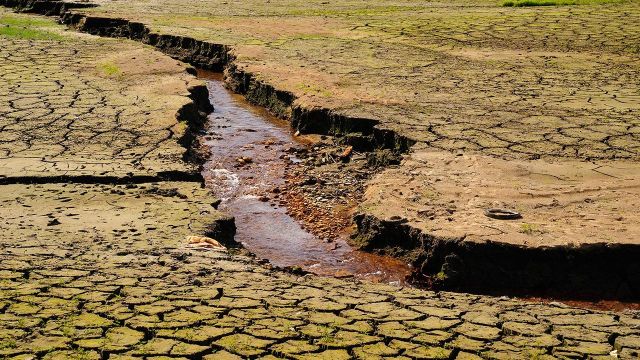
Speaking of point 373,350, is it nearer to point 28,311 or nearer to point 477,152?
point 28,311

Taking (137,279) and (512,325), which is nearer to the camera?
(512,325)

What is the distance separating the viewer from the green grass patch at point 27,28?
40.9 feet

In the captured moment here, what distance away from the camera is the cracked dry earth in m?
4.05

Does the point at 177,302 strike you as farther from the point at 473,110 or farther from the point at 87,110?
the point at 473,110

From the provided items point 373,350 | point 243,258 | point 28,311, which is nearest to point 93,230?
point 243,258

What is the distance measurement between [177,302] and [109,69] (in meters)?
6.20

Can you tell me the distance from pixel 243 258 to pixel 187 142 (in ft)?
8.40

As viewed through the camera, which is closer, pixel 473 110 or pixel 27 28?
pixel 473 110

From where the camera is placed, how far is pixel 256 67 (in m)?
10.5

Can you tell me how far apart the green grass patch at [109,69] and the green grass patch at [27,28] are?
6.70 feet

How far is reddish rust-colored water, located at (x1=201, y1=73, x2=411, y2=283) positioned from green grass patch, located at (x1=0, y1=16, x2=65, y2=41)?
315 cm

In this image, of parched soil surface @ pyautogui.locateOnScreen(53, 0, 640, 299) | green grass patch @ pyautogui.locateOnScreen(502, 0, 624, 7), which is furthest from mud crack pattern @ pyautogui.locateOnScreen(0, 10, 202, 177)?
green grass patch @ pyautogui.locateOnScreen(502, 0, 624, 7)

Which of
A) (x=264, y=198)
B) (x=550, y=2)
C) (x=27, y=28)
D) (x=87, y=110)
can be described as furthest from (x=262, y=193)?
(x=550, y=2)

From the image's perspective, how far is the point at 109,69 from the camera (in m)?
10.3
